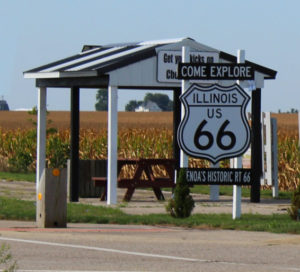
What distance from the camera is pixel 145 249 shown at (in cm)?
1588

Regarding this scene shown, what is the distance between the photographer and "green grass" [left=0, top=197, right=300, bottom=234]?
1927 cm

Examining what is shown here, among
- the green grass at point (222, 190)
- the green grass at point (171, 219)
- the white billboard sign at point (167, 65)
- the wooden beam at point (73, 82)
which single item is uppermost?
the white billboard sign at point (167, 65)

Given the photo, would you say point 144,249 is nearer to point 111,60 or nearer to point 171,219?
point 171,219

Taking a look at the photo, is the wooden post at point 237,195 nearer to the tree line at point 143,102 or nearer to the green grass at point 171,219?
the green grass at point 171,219

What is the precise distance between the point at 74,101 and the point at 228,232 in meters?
9.30

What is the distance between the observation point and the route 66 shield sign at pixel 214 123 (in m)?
21.0

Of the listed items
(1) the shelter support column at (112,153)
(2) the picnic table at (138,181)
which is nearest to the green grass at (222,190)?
(2) the picnic table at (138,181)

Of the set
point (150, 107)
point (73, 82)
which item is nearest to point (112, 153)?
point (73, 82)

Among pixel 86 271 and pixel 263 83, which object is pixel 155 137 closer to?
pixel 263 83

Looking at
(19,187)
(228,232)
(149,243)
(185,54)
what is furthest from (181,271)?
(19,187)

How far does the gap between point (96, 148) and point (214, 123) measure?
19848mm

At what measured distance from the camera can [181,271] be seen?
1347cm

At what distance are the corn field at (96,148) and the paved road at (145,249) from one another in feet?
56.1

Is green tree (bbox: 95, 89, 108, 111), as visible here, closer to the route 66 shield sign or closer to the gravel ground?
the gravel ground
